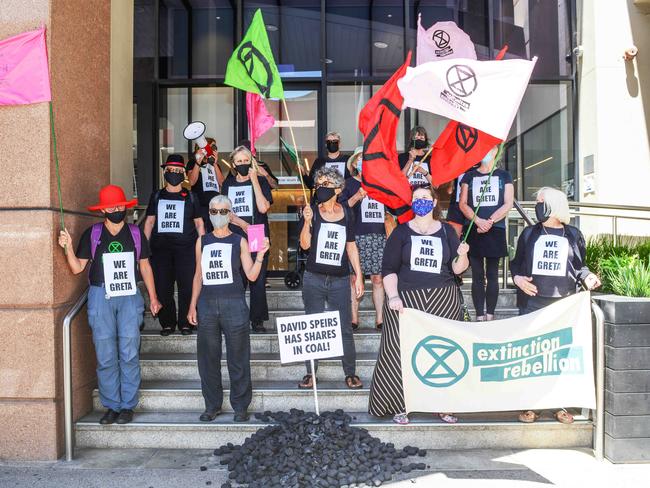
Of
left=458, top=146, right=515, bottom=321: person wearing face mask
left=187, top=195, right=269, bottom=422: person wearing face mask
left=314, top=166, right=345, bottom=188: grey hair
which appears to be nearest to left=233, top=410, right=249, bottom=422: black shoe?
left=187, top=195, right=269, bottom=422: person wearing face mask

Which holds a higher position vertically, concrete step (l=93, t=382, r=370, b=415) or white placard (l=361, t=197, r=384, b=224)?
white placard (l=361, t=197, r=384, b=224)

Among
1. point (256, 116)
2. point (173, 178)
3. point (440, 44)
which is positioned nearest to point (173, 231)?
point (173, 178)

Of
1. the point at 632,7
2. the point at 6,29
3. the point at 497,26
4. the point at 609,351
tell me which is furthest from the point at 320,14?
the point at 609,351

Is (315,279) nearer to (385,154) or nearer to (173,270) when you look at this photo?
(385,154)

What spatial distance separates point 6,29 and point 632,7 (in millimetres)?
8374

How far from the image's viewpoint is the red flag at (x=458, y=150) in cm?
472

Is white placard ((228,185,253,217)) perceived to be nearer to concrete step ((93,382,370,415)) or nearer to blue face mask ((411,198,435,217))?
concrete step ((93,382,370,415))

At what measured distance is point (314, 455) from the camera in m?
4.26

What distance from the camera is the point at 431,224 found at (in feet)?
15.6

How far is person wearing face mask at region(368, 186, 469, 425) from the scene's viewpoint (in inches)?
183

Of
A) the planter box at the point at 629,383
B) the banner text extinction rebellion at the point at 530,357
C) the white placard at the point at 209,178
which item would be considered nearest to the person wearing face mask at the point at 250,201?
the white placard at the point at 209,178

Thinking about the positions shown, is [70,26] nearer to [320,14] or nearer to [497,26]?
[320,14]

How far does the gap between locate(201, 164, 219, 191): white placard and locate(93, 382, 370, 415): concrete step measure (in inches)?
93.7

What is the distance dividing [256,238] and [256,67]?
1773mm
